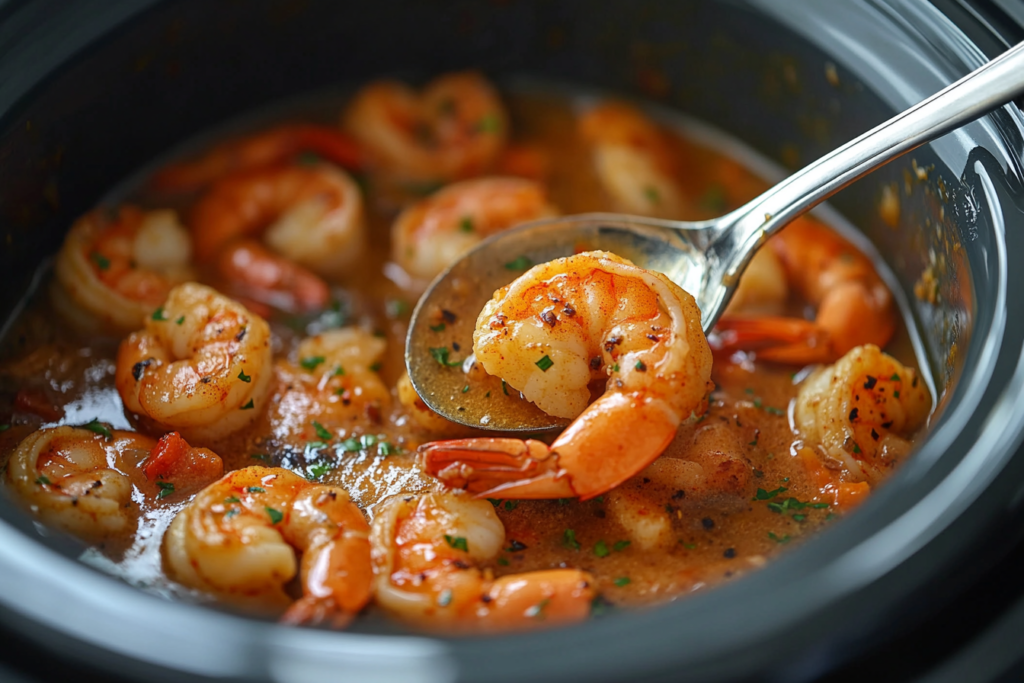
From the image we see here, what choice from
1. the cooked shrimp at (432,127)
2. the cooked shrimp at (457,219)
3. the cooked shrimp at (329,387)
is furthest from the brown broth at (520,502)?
the cooked shrimp at (432,127)

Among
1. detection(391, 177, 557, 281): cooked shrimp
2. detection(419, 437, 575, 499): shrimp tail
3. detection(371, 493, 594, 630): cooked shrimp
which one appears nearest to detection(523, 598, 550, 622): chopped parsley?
detection(371, 493, 594, 630): cooked shrimp

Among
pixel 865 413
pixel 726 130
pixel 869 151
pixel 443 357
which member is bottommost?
pixel 443 357

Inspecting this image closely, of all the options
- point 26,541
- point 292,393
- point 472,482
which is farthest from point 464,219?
point 26,541

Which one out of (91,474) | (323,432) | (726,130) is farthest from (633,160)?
(91,474)

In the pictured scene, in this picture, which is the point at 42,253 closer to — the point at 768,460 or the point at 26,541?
the point at 26,541

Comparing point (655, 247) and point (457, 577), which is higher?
point (655, 247)

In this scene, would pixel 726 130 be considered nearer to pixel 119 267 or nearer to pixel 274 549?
pixel 119 267

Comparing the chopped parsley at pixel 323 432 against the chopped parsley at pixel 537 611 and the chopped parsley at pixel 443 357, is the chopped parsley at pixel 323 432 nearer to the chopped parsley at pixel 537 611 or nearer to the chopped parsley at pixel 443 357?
the chopped parsley at pixel 443 357
